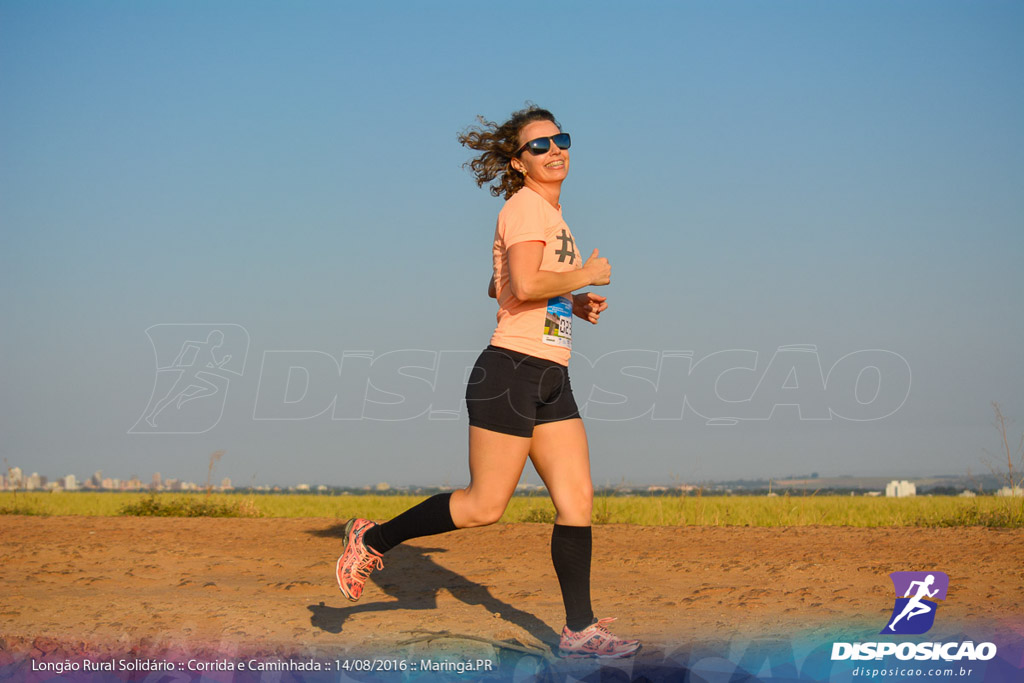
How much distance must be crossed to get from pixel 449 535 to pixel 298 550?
1.39m

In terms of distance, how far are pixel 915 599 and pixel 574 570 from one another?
2.12m

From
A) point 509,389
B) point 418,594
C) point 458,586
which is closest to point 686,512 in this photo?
point 458,586

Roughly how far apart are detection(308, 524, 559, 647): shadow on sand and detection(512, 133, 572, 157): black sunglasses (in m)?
2.39

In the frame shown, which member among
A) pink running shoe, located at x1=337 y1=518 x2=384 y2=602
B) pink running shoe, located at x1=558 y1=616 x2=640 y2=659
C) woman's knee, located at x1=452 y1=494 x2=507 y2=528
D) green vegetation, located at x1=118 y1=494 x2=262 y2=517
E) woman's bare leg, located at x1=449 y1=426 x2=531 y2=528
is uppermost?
woman's bare leg, located at x1=449 y1=426 x2=531 y2=528

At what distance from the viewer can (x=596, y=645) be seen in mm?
3857

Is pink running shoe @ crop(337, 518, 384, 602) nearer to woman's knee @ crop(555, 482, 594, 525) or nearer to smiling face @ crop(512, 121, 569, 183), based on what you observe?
woman's knee @ crop(555, 482, 594, 525)

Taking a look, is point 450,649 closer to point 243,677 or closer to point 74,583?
point 243,677

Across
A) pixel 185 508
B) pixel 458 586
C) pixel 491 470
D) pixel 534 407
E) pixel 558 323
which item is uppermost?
pixel 558 323

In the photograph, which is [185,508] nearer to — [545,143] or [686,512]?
[686,512]

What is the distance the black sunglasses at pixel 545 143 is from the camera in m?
4.19

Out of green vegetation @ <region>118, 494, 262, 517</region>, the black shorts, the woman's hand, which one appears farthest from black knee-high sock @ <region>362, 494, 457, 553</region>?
green vegetation @ <region>118, 494, 262, 517</region>

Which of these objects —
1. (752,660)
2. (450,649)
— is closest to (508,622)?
(450,649)

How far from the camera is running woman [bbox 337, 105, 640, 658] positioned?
3885mm

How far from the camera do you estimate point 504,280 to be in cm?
412
